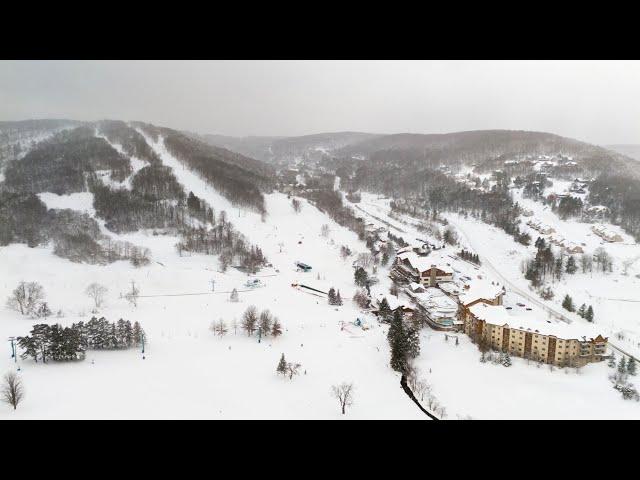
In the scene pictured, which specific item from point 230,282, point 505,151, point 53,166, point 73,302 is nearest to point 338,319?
point 230,282

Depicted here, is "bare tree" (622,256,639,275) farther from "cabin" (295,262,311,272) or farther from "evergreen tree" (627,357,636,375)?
"cabin" (295,262,311,272)

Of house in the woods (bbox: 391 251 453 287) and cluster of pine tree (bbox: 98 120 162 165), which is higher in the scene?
cluster of pine tree (bbox: 98 120 162 165)

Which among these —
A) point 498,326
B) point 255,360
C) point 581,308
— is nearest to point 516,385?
point 498,326

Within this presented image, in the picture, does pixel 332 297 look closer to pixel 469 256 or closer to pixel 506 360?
pixel 506 360

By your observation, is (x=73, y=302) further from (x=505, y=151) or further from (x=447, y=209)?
(x=505, y=151)

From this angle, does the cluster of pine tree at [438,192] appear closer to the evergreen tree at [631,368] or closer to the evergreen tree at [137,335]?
the evergreen tree at [631,368]

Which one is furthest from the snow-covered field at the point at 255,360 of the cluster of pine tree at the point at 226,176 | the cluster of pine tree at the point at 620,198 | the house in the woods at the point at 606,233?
the cluster of pine tree at the point at 226,176

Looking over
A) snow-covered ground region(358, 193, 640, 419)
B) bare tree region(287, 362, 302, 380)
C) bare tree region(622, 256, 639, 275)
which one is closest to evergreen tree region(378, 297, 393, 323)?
snow-covered ground region(358, 193, 640, 419)
